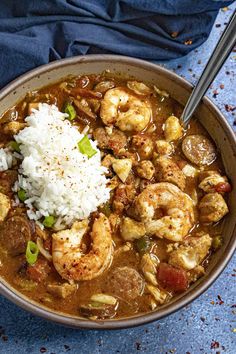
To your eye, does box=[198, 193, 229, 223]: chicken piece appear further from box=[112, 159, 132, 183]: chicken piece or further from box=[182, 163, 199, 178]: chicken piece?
box=[112, 159, 132, 183]: chicken piece

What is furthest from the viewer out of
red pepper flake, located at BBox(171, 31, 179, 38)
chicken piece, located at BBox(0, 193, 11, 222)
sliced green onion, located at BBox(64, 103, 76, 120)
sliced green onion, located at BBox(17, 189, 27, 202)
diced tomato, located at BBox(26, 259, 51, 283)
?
red pepper flake, located at BBox(171, 31, 179, 38)

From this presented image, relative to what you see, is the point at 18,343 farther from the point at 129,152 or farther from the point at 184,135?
the point at 184,135

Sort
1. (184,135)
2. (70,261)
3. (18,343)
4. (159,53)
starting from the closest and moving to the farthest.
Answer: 1. (70,261)
2. (18,343)
3. (184,135)
4. (159,53)

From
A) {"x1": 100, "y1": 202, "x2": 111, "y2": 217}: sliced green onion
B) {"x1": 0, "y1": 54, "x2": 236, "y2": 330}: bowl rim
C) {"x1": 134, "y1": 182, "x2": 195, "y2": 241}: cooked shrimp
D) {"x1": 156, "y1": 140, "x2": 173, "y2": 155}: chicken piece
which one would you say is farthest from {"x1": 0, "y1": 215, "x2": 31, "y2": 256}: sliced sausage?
{"x1": 156, "y1": 140, "x2": 173, "y2": 155}: chicken piece

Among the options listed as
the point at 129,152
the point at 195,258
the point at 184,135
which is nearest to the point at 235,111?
the point at 184,135

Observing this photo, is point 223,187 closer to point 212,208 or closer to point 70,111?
point 212,208

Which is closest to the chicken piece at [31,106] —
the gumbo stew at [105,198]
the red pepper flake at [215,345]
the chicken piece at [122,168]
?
the gumbo stew at [105,198]
